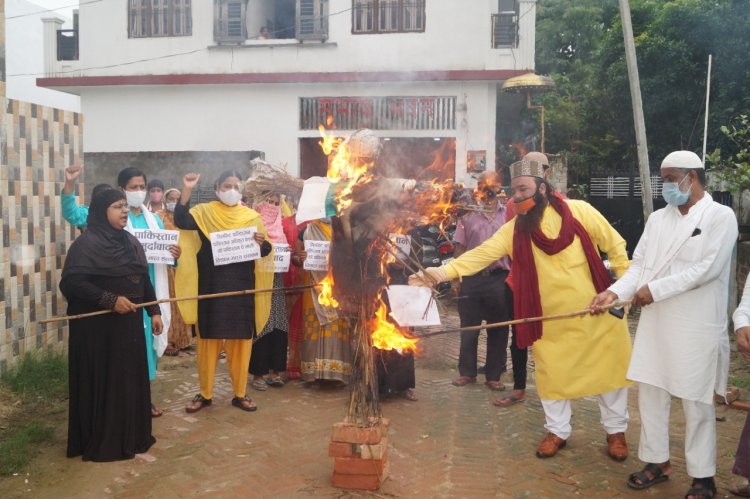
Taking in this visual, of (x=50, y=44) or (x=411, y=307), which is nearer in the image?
(x=411, y=307)

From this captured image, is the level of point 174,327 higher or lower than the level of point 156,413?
higher

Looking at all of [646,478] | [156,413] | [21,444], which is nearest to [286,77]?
[156,413]

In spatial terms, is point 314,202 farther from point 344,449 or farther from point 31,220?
point 31,220

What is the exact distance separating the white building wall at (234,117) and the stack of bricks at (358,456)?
11.8 metres

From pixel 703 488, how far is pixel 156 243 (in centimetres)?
453

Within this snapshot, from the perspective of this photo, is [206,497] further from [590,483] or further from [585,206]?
[585,206]

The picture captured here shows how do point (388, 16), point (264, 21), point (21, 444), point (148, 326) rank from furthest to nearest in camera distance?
point (264, 21), point (388, 16), point (148, 326), point (21, 444)

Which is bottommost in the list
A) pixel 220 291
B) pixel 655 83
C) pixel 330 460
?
pixel 330 460

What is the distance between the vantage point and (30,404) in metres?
6.05

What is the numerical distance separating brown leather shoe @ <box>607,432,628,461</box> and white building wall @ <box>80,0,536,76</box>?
38.7 feet

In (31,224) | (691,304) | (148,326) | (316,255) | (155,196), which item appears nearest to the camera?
(691,304)

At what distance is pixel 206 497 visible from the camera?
4328mm

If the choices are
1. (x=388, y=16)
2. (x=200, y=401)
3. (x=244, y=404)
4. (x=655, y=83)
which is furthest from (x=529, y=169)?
(x=655, y=83)

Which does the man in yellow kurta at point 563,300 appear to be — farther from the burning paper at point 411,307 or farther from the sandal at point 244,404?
the sandal at point 244,404
